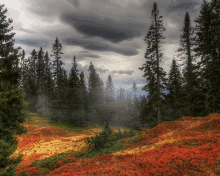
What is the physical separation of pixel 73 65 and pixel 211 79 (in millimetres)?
31570

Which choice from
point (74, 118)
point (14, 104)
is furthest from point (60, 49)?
point (14, 104)

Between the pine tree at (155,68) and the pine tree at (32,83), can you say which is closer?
the pine tree at (155,68)

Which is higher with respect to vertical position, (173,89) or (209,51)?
(209,51)

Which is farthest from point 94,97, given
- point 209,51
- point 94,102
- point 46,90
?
point 209,51

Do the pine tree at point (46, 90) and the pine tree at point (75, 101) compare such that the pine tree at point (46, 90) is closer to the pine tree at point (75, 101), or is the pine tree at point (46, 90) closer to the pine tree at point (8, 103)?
the pine tree at point (75, 101)

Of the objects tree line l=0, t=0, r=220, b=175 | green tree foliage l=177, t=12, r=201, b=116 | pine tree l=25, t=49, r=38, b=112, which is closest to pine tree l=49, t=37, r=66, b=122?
tree line l=0, t=0, r=220, b=175

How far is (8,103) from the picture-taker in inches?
380

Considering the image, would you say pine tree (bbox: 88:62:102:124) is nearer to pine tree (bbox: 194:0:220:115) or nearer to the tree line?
the tree line

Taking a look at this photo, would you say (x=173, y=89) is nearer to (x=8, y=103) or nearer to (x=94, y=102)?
(x=94, y=102)

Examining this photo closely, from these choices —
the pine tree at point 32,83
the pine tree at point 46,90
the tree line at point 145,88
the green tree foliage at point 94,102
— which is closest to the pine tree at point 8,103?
the tree line at point 145,88

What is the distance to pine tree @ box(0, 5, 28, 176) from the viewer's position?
24.6ft

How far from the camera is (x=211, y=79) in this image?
1848 centimetres

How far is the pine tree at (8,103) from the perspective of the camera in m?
7.50

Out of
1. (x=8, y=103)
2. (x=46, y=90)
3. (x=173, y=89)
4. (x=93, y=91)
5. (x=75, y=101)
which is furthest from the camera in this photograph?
(x=93, y=91)
